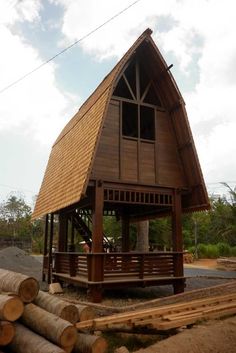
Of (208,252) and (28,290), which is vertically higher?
(208,252)

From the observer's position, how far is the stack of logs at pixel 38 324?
596 centimetres

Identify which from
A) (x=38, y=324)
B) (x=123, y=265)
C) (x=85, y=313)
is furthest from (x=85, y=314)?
(x=123, y=265)

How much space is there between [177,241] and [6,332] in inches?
301

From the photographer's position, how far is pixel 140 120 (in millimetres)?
14797

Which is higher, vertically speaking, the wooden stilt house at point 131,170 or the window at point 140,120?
the window at point 140,120

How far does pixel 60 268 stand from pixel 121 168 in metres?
5.18

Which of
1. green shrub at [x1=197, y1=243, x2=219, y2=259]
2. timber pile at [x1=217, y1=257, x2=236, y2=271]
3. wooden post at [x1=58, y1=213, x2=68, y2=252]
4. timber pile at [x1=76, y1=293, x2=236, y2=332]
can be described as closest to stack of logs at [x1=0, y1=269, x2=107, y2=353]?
timber pile at [x1=76, y1=293, x2=236, y2=332]

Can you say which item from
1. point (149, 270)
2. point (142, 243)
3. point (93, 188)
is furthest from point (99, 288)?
point (142, 243)

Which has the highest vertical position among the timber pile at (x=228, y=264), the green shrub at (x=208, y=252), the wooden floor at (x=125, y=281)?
the green shrub at (x=208, y=252)

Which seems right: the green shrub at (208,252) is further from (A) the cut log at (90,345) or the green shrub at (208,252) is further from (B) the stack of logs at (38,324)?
(A) the cut log at (90,345)

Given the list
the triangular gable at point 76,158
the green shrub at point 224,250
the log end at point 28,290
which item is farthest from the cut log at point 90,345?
the green shrub at point 224,250

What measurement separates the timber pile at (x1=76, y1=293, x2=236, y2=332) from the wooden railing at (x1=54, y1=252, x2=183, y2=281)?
11.4ft

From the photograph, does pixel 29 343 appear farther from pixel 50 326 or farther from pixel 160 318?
pixel 160 318

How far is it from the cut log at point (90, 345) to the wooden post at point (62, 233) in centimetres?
987
